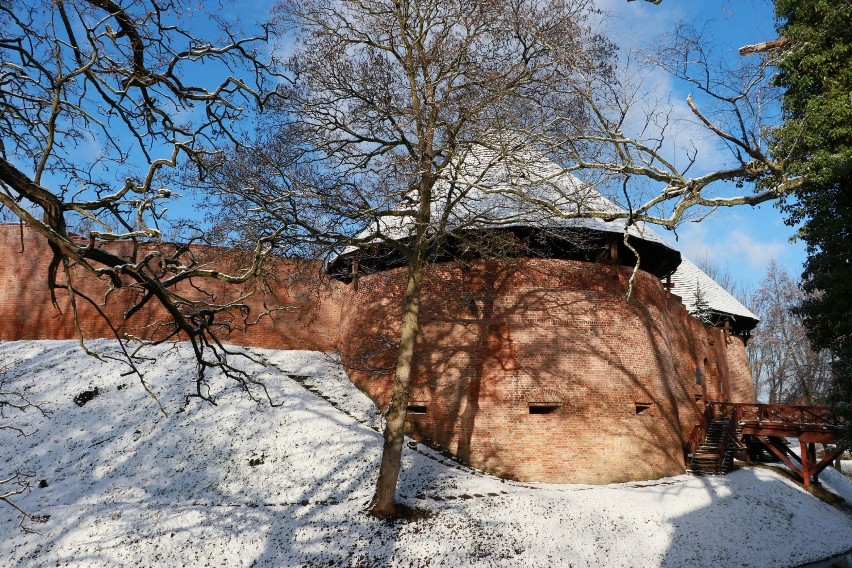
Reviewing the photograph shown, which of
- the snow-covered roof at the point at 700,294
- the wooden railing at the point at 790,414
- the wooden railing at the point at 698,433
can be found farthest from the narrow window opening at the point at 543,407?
the snow-covered roof at the point at 700,294

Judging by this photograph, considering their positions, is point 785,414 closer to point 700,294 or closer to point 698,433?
point 698,433

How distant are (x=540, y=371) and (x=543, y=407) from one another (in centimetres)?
72

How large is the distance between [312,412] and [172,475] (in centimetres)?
299

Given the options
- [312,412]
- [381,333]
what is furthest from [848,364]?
[312,412]

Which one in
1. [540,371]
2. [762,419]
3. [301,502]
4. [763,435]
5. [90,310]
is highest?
[90,310]

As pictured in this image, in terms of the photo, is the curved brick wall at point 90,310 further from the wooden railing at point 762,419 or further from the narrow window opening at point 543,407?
the wooden railing at point 762,419

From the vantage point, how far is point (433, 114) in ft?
31.1

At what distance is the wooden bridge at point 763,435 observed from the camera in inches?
560

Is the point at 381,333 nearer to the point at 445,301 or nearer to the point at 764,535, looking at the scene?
the point at 445,301

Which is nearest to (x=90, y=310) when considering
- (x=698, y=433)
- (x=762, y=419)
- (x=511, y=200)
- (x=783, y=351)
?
(x=511, y=200)

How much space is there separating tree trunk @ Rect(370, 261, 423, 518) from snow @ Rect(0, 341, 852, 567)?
0.33 meters

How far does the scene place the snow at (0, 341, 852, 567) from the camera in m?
8.56

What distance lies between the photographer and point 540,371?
40.1 ft

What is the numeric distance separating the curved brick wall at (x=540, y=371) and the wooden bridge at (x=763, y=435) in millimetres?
924
